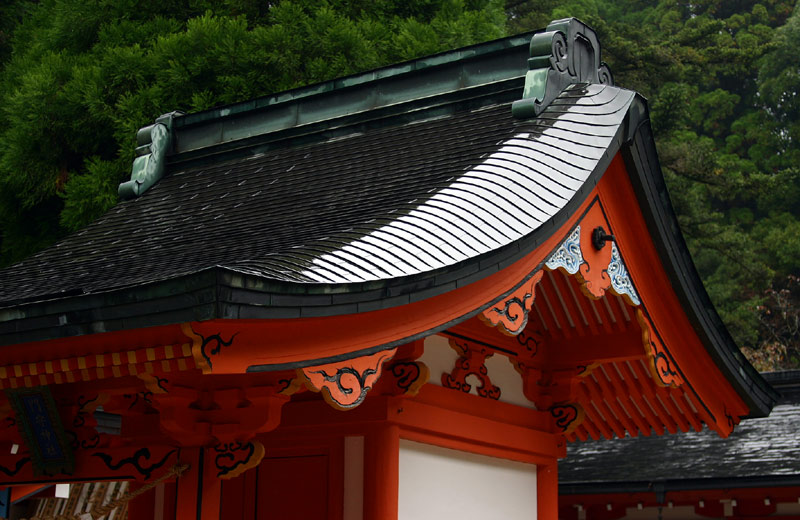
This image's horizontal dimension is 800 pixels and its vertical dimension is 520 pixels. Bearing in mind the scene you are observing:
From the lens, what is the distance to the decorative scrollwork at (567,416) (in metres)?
5.87

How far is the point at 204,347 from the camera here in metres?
3.14

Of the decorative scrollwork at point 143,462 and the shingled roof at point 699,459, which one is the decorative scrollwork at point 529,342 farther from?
the shingled roof at point 699,459

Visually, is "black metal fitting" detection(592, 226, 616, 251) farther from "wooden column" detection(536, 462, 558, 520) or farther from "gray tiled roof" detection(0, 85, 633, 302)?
"wooden column" detection(536, 462, 558, 520)

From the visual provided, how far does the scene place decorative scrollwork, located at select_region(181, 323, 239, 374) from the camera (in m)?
3.12

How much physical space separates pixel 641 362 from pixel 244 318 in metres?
3.48

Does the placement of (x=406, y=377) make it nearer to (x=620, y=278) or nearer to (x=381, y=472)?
(x=381, y=472)

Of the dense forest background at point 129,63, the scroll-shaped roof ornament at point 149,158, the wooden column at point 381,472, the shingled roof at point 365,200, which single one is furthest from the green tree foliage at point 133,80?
the wooden column at point 381,472

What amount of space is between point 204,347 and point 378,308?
25.4 inches

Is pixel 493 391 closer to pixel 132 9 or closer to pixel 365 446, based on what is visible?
pixel 365 446

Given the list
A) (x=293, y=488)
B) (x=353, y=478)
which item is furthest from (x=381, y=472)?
(x=293, y=488)

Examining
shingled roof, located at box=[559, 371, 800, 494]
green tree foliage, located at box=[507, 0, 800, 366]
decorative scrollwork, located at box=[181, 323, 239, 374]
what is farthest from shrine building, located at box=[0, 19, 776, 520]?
green tree foliage, located at box=[507, 0, 800, 366]

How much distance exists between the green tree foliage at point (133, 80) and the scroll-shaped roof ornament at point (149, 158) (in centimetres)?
415

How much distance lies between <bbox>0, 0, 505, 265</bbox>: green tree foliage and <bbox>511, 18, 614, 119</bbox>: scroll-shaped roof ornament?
637cm

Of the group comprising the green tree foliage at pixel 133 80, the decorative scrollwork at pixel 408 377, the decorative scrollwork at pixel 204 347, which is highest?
the green tree foliage at pixel 133 80
